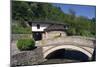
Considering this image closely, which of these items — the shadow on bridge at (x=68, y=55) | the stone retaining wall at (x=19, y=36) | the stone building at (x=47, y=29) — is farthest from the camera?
the shadow on bridge at (x=68, y=55)

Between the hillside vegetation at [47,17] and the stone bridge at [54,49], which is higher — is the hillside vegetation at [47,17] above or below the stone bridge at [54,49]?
above

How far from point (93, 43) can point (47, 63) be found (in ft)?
2.80

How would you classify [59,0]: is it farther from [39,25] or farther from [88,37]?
[88,37]

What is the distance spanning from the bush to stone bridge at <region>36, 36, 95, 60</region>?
9 centimetres

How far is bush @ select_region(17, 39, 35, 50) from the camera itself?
2.89m

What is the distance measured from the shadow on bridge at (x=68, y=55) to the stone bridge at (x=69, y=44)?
0.04 metres

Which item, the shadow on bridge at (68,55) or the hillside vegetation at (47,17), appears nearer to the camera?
the hillside vegetation at (47,17)

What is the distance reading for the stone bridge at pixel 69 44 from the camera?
3.04 metres

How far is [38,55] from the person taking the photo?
3.01 m

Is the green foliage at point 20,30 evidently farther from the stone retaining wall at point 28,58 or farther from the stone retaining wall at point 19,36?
the stone retaining wall at point 28,58

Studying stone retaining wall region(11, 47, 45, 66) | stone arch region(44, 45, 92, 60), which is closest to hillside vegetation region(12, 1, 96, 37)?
stone arch region(44, 45, 92, 60)

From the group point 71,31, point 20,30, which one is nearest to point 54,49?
point 71,31

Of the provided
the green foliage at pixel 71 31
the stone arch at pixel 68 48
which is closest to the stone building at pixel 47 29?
the green foliage at pixel 71 31
